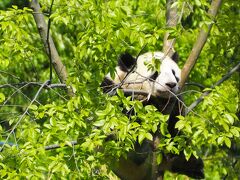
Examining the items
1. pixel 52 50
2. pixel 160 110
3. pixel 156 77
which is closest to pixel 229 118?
pixel 160 110

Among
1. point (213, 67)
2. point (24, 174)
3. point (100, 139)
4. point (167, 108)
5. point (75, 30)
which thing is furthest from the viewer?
point (75, 30)

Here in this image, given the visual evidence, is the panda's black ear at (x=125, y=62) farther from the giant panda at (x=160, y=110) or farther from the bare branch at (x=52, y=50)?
the bare branch at (x=52, y=50)

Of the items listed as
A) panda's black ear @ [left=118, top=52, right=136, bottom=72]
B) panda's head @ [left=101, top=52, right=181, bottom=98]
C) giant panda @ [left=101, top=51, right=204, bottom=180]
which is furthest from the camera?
panda's black ear @ [left=118, top=52, right=136, bottom=72]

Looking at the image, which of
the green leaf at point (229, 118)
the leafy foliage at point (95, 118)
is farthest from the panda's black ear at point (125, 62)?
the green leaf at point (229, 118)

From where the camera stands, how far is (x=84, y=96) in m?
4.53

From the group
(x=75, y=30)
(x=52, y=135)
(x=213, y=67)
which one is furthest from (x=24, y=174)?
(x=75, y=30)

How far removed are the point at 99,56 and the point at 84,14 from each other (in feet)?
1.52

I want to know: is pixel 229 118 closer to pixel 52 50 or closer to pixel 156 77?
pixel 156 77

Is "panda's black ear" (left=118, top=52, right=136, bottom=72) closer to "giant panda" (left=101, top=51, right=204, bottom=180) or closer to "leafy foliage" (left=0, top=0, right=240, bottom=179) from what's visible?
"giant panda" (left=101, top=51, right=204, bottom=180)

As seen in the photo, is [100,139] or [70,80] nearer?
[100,139]

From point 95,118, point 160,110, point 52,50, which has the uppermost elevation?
point 95,118

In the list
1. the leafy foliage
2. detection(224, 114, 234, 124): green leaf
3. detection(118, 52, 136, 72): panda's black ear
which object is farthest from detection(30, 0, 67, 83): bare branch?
detection(224, 114, 234, 124): green leaf

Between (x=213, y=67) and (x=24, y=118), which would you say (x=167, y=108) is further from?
(x=213, y=67)

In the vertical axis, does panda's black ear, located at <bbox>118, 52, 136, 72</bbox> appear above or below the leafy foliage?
below
